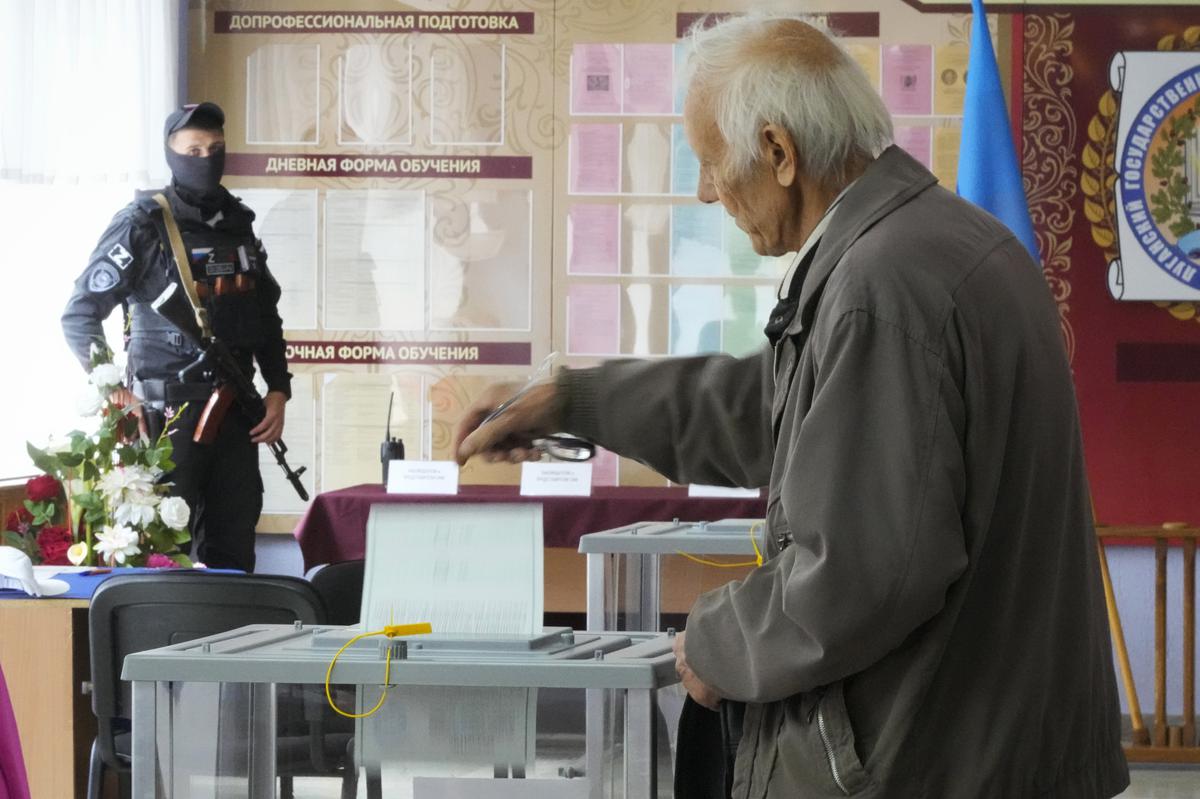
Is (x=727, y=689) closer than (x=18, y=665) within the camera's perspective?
Yes

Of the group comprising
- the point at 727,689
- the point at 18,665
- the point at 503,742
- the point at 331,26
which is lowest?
the point at 18,665

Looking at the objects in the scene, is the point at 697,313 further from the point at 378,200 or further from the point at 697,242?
the point at 378,200

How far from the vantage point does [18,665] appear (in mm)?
3078

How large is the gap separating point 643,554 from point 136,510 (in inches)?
44.4

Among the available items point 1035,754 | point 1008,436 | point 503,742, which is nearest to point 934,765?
point 1035,754

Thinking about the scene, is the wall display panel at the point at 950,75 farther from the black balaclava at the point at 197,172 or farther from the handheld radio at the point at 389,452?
the black balaclava at the point at 197,172

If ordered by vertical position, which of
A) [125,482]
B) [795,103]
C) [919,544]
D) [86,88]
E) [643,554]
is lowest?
[643,554]

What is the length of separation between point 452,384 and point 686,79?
4189 millimetres

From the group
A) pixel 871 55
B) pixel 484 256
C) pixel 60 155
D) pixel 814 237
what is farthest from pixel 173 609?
pixel 871 55

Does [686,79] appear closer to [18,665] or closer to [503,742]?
[503,742]

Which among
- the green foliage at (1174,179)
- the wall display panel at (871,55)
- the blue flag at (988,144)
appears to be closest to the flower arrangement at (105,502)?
the blue flag at (988,144)

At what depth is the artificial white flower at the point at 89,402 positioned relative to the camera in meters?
3.47

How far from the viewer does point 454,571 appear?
68.5 inches

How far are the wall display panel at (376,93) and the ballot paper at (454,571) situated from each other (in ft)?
13.4
